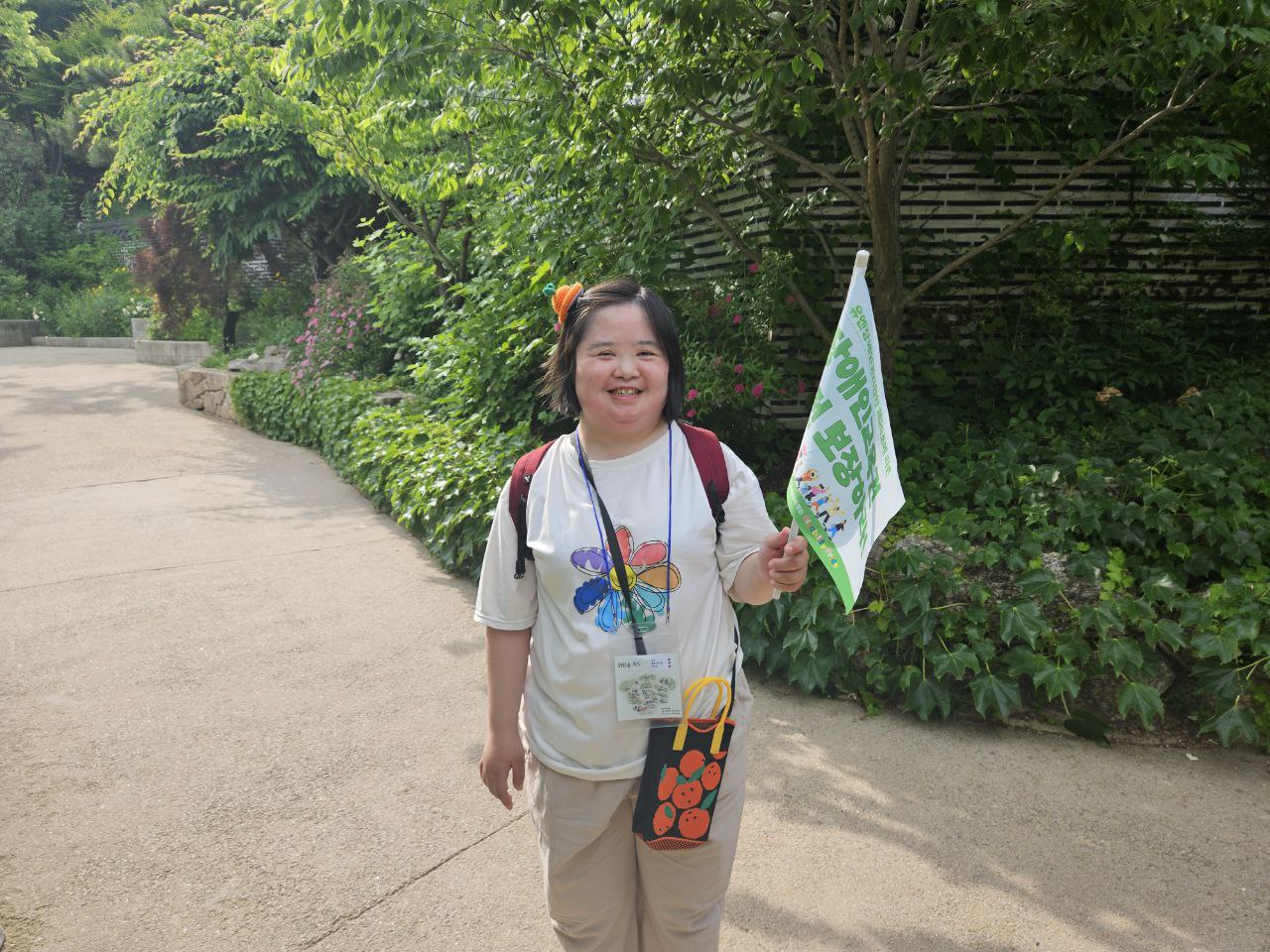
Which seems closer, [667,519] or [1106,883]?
[667,519]

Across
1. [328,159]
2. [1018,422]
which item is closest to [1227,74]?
[1018,422]

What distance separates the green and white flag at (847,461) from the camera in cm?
175

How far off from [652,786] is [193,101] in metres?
15.1

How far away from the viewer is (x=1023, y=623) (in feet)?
12.0

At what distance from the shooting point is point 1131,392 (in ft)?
19.9

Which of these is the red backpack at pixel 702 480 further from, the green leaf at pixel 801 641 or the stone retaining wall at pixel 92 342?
the stone retaining wall at pixel 92 342

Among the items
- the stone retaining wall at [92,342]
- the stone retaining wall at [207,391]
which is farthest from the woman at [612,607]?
the stone retaining wall at [92,342]

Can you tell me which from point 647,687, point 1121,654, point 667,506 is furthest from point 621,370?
point 1121,654

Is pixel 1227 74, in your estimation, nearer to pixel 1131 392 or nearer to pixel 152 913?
pixel 1131 392

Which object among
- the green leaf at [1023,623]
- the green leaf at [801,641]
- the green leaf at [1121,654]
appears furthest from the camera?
the green leaf at [801,641]

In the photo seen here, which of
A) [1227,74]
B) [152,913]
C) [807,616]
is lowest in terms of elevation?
[152,913]

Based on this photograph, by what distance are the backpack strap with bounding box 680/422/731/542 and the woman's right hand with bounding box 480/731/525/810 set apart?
0.58m

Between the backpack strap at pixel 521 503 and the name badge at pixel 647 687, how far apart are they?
28 cm

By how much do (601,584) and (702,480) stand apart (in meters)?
0.30
